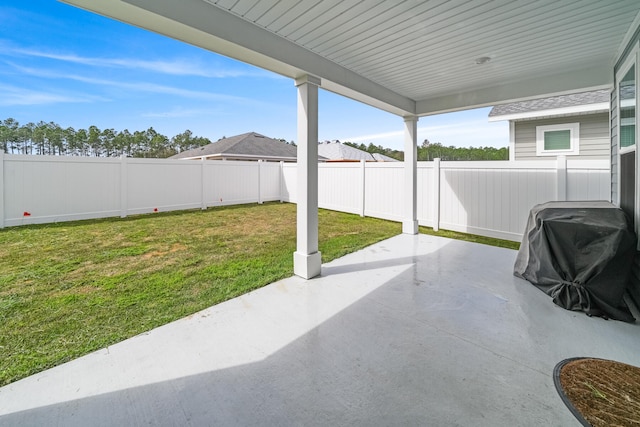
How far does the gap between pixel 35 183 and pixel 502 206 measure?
34.2ft

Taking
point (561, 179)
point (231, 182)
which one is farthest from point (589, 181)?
point (231, 182)

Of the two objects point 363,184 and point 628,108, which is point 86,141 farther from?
point 628,108

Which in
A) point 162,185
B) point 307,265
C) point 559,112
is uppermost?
point 559,112

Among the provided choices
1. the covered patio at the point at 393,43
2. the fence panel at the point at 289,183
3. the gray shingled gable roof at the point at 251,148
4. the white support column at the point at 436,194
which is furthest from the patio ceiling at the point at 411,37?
the gray shingled gable roof at the point at 251,148

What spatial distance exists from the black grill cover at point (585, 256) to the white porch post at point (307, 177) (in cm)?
262

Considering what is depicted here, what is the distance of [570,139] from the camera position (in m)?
7.27

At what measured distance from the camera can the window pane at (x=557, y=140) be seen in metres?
7.32

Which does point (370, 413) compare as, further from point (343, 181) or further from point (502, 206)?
point (343, 181)

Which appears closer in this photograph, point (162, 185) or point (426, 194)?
point (426, 194)

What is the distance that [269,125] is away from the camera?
25.2m

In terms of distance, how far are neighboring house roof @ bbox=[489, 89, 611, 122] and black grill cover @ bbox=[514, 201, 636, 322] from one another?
12.9ft

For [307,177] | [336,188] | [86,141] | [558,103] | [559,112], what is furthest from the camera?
[86,141]

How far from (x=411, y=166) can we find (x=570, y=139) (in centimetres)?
469

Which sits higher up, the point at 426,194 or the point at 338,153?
the point at 338,153
